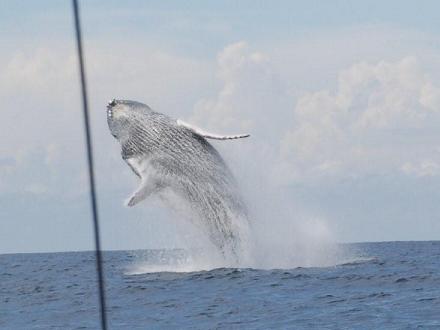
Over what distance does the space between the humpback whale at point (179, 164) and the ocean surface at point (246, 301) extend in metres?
2.14

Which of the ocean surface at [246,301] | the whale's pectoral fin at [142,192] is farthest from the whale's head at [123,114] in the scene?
the ocean surface at [246,301]

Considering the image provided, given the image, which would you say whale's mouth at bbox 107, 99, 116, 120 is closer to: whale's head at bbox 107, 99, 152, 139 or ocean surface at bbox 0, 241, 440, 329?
whale's head at bbox 107, 99, 152, 139

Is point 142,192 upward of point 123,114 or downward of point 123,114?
downward

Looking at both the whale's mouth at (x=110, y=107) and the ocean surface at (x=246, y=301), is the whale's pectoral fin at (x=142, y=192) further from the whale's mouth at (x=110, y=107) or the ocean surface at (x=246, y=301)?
the ocean surface at (x=246, y=301)

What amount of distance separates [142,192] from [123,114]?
2.29 m

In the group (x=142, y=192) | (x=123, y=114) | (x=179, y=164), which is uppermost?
(x=123, y=114)

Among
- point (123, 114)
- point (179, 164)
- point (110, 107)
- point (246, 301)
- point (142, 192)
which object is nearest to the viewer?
point (246, 301)

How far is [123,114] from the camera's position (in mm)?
23047

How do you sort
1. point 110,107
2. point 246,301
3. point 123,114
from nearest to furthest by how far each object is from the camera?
point 246,301
point 123,114
point 110,107

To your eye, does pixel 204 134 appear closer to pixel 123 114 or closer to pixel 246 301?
pixel 123 114

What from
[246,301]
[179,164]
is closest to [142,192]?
[179,164]

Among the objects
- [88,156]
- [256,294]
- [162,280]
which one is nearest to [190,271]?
[162,280]

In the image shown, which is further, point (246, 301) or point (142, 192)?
point (142, 192)

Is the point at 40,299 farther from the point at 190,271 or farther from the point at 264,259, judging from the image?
the point at 264,259
